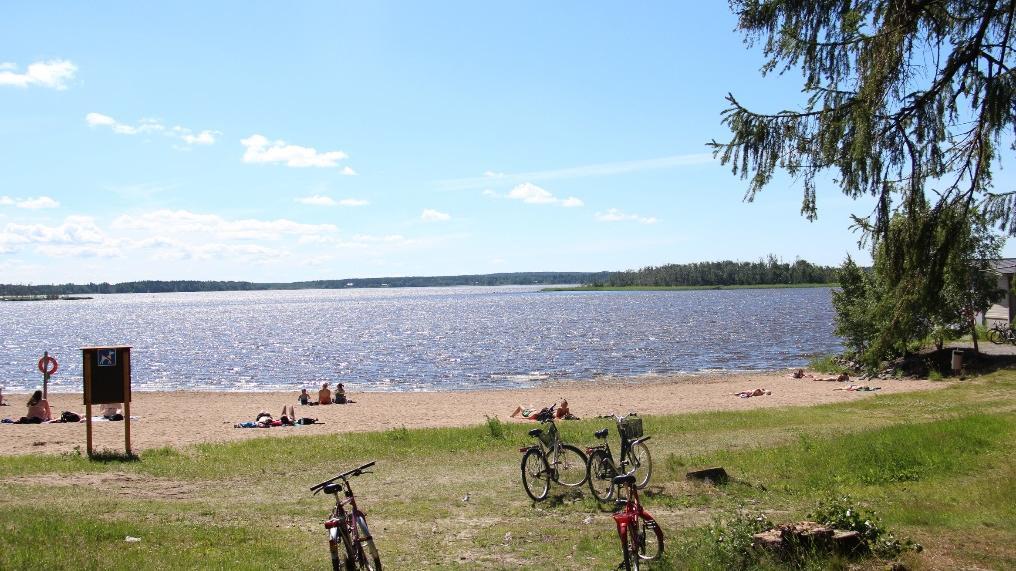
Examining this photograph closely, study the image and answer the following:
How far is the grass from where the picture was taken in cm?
773

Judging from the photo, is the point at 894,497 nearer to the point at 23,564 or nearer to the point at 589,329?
the point at 23,564

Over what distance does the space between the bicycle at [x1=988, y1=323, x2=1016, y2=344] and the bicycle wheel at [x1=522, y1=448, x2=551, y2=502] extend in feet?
113

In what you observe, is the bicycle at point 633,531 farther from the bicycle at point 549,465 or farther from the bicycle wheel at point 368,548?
the bicycle at point 549,465

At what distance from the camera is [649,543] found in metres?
7.82

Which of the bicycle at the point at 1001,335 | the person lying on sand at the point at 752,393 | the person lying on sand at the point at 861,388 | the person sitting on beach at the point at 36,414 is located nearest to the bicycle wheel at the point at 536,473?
the person sitting on beach at the point at 36,414

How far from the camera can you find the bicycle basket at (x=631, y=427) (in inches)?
449

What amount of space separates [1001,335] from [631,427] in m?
34.3

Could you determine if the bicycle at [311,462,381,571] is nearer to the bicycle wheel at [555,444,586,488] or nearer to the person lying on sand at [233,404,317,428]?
the bicycle wheel at [555,444,586,488]

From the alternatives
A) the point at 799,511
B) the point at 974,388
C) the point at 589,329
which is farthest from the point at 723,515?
the point at 589,329

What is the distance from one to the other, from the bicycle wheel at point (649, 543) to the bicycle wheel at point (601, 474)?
3019mm

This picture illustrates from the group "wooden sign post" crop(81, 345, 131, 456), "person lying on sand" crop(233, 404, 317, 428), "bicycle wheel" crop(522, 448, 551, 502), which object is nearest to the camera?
"bicycle wheel" crop(522, 448, 551, 502)

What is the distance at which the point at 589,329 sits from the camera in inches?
3388

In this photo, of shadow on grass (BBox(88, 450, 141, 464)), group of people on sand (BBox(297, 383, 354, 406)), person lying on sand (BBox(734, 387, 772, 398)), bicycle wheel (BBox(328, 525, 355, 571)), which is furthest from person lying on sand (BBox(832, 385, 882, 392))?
bicycle wheel (BBox(328, 525, 355, 571))

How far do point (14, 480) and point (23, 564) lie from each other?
6.69m
